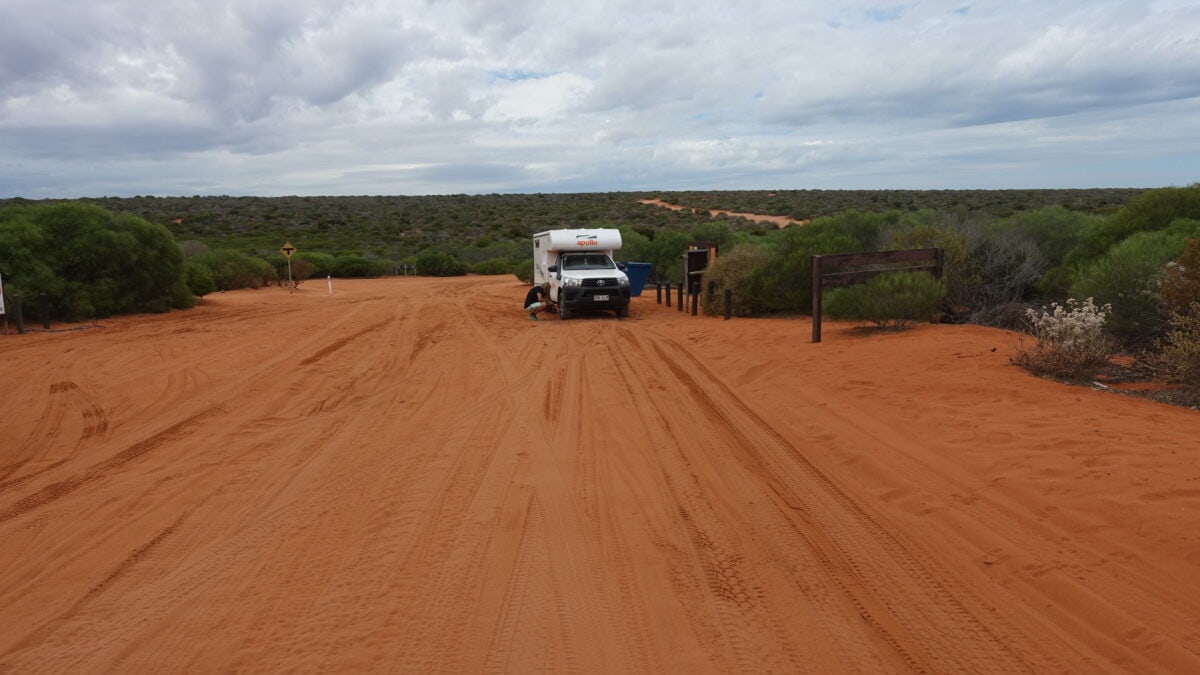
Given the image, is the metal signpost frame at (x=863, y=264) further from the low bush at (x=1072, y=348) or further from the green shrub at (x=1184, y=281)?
the green shrub at (x=1184, y=281)

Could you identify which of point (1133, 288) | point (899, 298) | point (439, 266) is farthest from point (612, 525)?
point (439, 266)

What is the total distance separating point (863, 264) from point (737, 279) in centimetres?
554

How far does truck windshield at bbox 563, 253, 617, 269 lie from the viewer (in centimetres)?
2173

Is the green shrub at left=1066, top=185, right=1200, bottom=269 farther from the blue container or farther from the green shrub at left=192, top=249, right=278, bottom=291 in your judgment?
the green shrub at left=192, top=249, right=278, bottom=291

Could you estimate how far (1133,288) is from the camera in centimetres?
1115

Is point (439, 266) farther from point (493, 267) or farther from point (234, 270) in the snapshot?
point (234, 270)

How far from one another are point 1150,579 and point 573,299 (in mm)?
16508

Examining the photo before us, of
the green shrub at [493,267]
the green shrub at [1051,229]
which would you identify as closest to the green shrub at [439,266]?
the green shrub at [493,267]

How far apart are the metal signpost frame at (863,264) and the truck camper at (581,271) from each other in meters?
7.04

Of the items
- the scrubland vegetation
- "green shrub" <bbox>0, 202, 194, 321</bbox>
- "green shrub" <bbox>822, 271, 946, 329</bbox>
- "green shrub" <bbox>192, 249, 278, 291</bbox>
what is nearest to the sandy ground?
the scrubland vegetation

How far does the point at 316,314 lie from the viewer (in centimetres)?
2255

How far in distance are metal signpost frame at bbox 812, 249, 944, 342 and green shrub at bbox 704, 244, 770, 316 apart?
4909 millimetres

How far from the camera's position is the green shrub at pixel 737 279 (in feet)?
64.7

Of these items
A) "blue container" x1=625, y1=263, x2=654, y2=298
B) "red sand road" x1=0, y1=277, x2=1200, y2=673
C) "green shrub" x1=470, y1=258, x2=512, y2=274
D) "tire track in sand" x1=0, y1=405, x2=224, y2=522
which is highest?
"blue container" x1=625, y1=263, x2=654, y2=298
